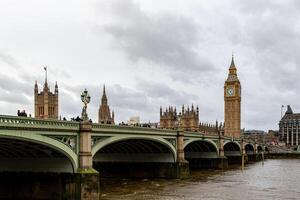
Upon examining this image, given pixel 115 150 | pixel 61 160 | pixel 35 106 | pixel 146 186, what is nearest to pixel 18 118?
pixel 61 160

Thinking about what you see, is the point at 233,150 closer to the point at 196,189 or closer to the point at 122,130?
the point at 196,189

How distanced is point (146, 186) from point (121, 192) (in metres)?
4.94

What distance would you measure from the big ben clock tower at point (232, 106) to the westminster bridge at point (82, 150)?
103125 millimetres

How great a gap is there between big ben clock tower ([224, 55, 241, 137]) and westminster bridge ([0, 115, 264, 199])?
103125 millimetres

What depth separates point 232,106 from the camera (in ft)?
512

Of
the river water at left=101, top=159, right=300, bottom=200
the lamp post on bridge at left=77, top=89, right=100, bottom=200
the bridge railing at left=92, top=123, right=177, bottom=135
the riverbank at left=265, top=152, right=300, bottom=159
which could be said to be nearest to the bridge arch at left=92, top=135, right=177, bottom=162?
the bridge railing at left=92, top=123, right=177, bottom=135

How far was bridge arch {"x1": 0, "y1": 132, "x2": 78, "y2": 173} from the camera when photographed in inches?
957

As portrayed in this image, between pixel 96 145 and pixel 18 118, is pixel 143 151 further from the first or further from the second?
pixel 18 118

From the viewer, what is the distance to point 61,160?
3095 cm

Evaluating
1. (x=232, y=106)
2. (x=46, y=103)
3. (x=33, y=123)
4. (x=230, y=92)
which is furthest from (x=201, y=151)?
(x=230, y=92)

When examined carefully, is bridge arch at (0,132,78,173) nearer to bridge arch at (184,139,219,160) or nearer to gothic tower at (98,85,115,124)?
bridge arch at (184,139,219,160)

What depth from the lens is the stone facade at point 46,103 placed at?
385 feet

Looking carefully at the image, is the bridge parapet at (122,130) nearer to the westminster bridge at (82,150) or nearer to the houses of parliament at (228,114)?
the westminster bridge at (82,150)

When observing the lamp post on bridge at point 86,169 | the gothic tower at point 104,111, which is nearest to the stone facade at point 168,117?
the gothic tower at point 104,111
